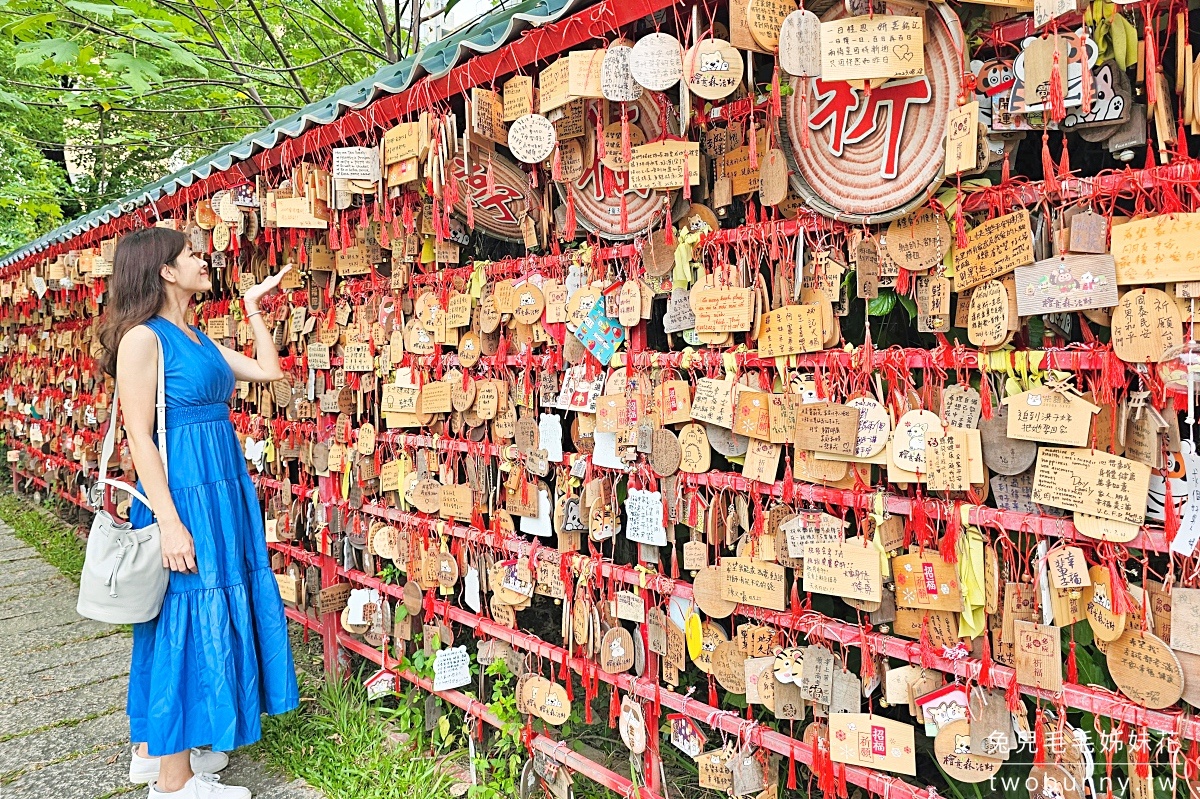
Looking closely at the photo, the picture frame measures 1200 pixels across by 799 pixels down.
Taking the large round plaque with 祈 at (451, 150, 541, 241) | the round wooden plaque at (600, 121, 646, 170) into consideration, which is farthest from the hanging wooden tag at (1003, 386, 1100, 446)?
the large round plaque with 祈 at (451, 150, 541, 241)

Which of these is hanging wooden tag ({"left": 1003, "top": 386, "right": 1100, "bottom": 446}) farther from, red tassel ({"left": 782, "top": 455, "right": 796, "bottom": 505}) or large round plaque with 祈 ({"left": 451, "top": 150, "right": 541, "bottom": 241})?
large round plaque with 祈 ({"left": 451, "top": 150, "right": 541, "bottom": 241})

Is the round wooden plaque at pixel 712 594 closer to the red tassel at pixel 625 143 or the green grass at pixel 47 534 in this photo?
the red tassel at pixel 625 143

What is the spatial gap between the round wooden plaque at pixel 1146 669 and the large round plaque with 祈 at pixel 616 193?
125 cm

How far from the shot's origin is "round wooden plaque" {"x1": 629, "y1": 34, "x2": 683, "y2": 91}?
158 cm

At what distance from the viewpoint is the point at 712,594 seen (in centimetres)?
185

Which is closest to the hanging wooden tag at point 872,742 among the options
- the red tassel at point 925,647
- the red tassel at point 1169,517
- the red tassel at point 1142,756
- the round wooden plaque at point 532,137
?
the red tassel at point 925,647

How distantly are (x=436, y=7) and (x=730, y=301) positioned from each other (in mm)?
5648

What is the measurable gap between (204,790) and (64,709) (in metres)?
1.29

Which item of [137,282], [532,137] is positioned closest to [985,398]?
[532,137]

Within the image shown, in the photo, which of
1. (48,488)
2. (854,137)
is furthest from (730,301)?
(48,488)

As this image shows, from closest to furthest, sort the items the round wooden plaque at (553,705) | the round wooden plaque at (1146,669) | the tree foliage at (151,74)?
the round wooden plaque at (1146,669), the round wooden plaque at (553,705), the tree foliage at (151,74)

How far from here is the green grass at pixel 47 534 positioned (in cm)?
527

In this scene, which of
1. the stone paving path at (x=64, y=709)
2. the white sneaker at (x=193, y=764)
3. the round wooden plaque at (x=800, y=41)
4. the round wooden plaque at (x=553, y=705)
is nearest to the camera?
the round wooden plaque at (x=800, y=41)

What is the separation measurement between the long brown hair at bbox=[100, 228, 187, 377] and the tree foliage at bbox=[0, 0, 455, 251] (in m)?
1.14
